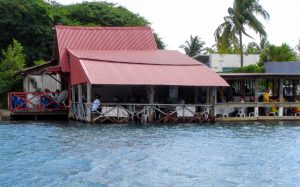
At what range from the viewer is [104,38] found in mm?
38219

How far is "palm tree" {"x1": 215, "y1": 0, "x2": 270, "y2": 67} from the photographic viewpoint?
1860 inches

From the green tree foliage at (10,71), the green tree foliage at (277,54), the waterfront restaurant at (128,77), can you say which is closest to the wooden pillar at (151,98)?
the waterfront restaurant at (128,77)

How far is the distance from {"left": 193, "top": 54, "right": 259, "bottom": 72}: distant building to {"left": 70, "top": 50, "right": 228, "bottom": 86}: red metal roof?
2443 cm

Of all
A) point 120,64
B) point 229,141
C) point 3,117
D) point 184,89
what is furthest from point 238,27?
point 229,141

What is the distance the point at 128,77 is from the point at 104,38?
27.9 feet

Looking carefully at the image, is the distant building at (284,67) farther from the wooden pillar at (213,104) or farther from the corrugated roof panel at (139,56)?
the wooden pillar at (213,104)

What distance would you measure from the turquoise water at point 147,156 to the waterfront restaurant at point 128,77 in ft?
7.82

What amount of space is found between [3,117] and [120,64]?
8.06m

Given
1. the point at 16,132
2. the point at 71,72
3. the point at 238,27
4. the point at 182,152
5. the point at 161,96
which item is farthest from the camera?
the point at 238,27

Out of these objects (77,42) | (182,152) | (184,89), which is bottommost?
(182,152)

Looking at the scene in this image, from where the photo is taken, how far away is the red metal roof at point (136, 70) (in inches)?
1181

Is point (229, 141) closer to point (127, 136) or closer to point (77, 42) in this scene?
point (127, 136)

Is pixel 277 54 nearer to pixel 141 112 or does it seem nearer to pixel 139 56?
pixel 139 56

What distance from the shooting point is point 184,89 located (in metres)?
36.3
